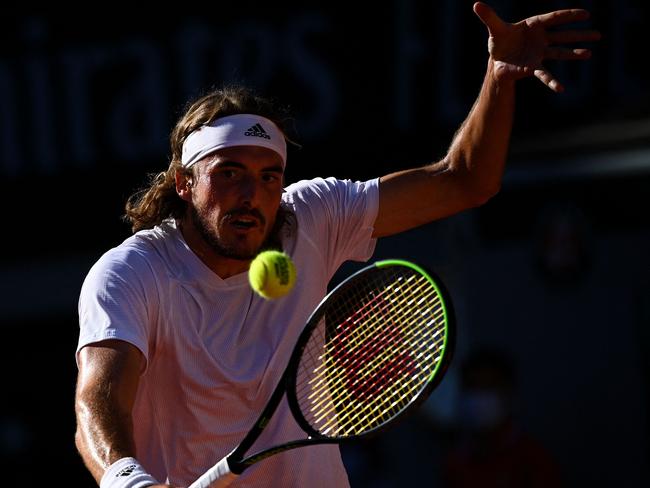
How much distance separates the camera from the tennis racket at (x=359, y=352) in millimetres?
3957

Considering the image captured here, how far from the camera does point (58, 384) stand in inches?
448

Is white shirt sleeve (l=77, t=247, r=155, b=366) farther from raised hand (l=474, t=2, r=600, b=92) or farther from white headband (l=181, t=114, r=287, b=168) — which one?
raised hand (l=474, t=2, r=600, b=92)

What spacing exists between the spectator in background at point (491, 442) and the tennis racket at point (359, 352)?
335cm

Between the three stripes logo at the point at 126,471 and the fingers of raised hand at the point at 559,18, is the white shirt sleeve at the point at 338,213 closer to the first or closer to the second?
the fingers of raised hand at the point at 559,18

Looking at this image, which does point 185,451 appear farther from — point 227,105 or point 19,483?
point 19,483

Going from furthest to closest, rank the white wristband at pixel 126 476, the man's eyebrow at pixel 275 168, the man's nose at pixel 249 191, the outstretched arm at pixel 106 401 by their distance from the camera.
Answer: the man's eyebrow at pixel 275 168, the man's nose at pixel 249 191, the outstretched arm at pixel 106 401, the white wristband at pixel 126 476

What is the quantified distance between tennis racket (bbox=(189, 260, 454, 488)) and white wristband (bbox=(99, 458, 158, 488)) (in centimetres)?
53

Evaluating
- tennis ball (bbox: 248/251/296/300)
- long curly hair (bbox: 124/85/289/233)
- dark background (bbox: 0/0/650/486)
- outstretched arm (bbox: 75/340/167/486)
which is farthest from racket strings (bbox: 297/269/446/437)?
dark background (bbox: 0/0/650/486)

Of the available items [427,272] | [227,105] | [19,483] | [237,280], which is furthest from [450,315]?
[19,483]

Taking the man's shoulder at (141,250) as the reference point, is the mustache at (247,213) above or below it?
above

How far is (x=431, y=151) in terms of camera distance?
8.99 meters

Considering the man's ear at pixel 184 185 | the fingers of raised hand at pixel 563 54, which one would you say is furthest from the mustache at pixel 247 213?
the fingers of raised hand at pixel 563 54

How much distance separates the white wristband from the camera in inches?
134

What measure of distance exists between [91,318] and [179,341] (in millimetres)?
339
